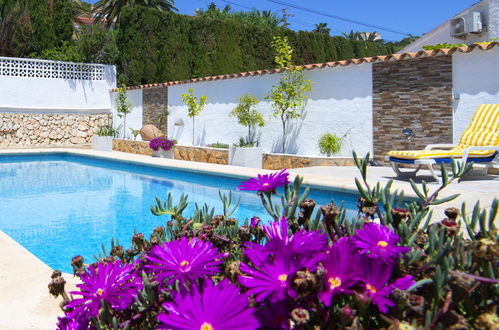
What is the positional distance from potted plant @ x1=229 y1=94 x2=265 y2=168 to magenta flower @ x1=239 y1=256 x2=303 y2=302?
420 inches

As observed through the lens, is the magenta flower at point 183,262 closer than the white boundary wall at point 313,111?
Yes

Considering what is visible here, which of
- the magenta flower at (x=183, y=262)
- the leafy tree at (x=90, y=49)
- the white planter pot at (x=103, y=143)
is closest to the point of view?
the magenta flower at (x=183, y=262)

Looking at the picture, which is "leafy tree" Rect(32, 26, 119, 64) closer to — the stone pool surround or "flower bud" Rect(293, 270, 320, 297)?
the stone pool surround

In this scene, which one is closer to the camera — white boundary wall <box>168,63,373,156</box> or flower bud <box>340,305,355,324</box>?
flower bud <box>340,305,355,324</box>

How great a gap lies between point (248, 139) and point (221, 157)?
1.06 m

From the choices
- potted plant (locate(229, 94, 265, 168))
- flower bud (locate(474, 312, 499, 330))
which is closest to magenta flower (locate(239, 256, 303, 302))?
flower bud (locate(474, 312, 499, 330))

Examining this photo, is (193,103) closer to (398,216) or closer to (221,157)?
(221,157)

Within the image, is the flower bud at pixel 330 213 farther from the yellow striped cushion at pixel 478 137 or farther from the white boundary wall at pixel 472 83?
the white boundary wall at pixel 472 83

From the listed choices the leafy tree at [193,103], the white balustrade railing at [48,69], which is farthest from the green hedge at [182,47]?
the leafy tree at [193,103]

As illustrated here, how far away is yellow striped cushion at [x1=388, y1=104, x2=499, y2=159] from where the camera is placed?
7.51 meters

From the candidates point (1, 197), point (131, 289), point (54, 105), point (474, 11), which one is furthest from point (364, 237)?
point (54, 105)

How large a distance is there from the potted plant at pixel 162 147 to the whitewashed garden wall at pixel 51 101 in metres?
6.97

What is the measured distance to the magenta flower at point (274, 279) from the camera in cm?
75

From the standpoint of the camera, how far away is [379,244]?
33.2 inches
